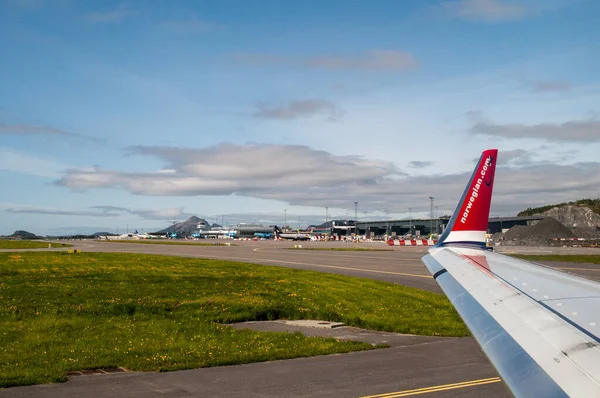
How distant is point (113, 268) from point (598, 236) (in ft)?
370

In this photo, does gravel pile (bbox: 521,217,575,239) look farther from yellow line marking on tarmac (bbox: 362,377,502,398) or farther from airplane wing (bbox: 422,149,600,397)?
airplane wing (bbox: 422,149,600,397)

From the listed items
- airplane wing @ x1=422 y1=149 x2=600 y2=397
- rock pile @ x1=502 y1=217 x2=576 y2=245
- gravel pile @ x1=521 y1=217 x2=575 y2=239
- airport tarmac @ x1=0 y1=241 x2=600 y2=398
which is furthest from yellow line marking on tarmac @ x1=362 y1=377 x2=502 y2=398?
gravel pile @ x1=521 y1=217 x2=575 y2=239

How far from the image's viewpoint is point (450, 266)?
10.2 metres

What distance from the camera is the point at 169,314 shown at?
67.6 feet

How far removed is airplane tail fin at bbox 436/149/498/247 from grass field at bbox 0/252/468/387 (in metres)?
5.16

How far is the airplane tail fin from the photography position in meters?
11.9

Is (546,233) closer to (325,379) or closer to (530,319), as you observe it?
(325,379)

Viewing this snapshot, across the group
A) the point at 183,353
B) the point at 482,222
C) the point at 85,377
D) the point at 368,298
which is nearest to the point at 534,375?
the point at 482,222

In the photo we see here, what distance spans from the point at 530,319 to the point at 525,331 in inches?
14.8

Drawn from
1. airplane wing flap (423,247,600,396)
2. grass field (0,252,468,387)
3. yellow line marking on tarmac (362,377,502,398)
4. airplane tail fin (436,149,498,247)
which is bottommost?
yellow line marking on tarmac (362,377,502,398)

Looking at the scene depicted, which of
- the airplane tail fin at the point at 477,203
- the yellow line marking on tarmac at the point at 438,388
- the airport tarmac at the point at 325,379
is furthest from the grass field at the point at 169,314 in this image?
the airplane tail fin at the point at 477,203

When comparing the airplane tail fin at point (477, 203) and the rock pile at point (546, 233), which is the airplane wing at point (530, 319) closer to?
the airplane tail fin at point (477, 203)

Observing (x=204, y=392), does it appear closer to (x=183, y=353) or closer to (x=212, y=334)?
(x=183, y=353)

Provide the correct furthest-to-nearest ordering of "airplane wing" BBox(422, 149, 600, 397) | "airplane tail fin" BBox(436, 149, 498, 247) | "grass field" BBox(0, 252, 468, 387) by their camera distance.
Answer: "grass field" BBox(0, 252, 468, 387) → "airplane tail fin" BBox(436, 149, 498, 247) → "airplane wing" BBox(422, 149, 600, 397)
